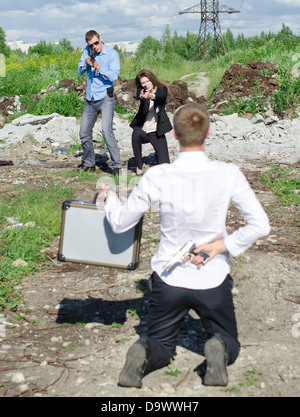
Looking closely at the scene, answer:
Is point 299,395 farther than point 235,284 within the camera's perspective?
No

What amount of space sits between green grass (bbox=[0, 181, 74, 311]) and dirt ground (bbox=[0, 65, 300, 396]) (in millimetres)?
117

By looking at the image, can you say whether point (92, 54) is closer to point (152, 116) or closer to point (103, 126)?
point (103, 126)

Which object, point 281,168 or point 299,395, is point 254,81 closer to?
point 281,168

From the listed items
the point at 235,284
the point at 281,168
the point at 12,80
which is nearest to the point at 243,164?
the point at 281,168

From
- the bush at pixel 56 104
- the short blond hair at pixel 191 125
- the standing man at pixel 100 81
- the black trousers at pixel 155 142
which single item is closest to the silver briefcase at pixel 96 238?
the short blond hair at pixel 191 125

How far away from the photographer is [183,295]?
8.92ft

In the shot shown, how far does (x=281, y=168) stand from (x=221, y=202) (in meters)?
6.07

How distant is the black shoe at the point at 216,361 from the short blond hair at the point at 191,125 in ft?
3.50

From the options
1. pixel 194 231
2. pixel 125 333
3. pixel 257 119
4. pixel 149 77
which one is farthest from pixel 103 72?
pixel 257 119

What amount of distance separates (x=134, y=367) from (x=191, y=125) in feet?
4.29

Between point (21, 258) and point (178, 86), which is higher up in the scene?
point (178, 86)

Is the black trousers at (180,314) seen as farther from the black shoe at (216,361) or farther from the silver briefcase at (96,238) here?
the silver briefcase at (96,238)

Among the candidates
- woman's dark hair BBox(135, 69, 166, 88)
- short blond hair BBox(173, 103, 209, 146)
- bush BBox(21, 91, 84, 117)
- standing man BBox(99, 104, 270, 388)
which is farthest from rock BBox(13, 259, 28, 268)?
bush BBox(21, 91, 84, 117)

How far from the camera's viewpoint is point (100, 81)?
738 centimetres
